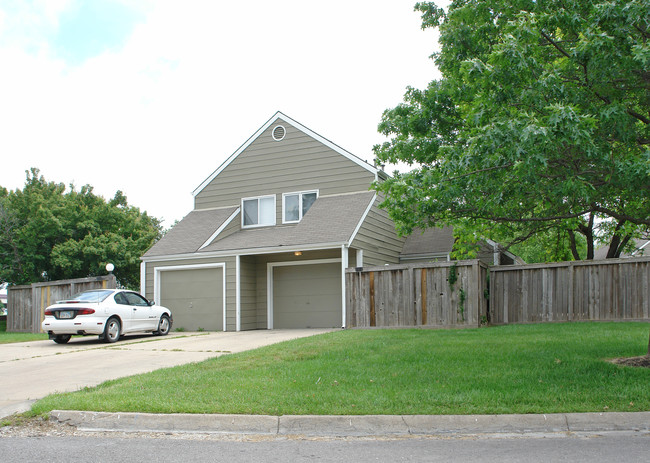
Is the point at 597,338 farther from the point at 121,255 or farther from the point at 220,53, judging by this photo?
the point at 121,255

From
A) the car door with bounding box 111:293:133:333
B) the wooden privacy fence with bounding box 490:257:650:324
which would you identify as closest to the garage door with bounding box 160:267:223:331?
the car door with bounding box 111:293:133:333

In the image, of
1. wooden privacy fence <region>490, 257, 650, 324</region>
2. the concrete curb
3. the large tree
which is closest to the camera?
the concrete curb

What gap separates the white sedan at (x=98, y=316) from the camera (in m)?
13.7

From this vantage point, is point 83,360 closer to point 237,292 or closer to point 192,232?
point 237,292

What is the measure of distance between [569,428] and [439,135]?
35.6 ft

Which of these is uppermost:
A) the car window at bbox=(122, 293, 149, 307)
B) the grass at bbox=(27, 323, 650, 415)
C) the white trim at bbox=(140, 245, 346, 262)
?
the white trim at bbox=(140, 245, 346, 262)

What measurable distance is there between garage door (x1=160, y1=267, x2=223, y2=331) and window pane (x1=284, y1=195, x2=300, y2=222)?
123 inches

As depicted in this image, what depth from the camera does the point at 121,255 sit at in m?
29.6

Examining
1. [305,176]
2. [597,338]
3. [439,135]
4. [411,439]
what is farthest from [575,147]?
[305,176]

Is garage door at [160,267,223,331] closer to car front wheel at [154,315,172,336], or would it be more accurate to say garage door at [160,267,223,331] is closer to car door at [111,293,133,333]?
car front wheel at [154,315,172,336]

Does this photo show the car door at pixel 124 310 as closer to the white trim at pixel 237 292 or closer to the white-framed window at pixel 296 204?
the white trim at pixel 237 292

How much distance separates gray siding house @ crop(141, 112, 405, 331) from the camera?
59.8ft

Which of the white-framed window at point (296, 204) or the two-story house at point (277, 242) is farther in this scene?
the white-framed window at point (296, 204)

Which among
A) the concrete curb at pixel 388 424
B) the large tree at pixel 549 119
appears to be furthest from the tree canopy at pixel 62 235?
the concrete curb at pixel 388 424
